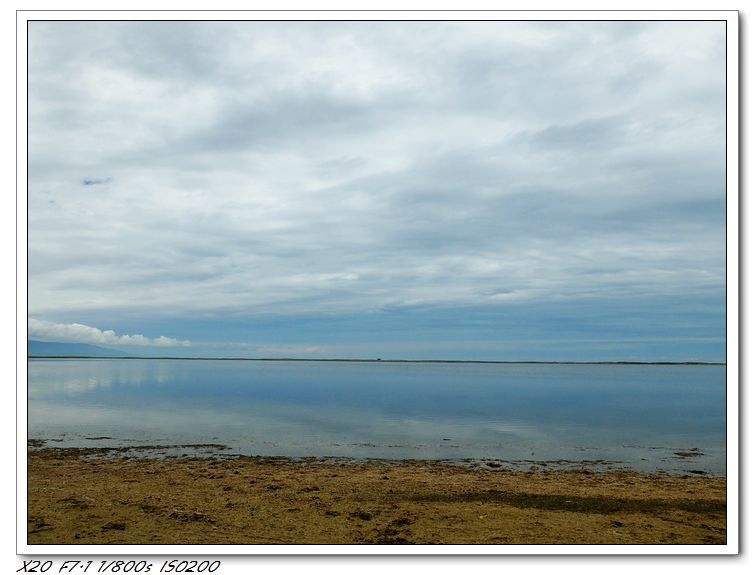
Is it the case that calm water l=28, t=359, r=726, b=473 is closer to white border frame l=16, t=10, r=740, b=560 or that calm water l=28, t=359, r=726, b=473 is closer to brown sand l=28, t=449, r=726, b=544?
brown sand l=28, t=449, r=726, b=544

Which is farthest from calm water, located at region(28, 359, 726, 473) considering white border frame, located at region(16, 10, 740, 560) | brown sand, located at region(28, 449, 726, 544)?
white border frame, located at region(16, 10, 740, 560)

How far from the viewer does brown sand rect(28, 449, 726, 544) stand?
5.62 m

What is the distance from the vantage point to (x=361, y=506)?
676 cm

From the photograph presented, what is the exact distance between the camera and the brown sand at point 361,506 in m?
5.62

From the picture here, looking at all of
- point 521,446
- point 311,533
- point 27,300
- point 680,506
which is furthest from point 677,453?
point 27,300
